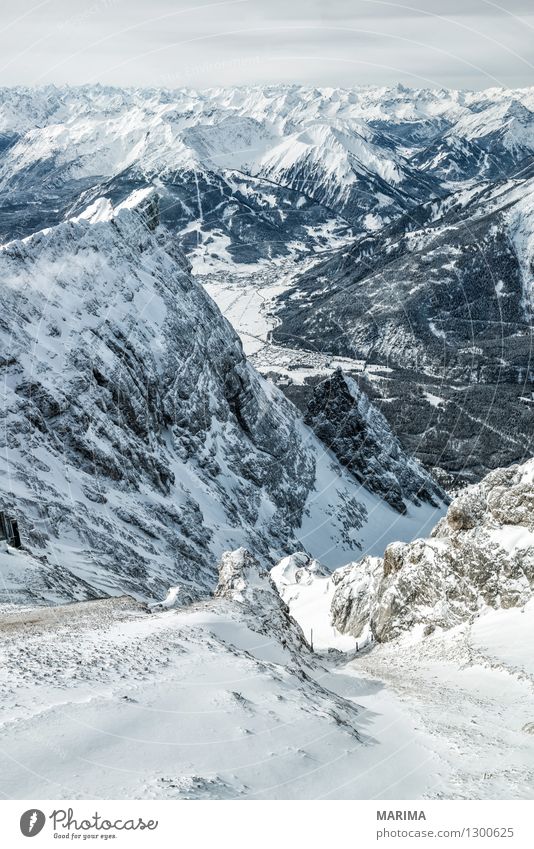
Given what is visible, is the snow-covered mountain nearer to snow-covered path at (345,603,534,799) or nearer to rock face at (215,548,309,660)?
rock face at (215,548,309,660)

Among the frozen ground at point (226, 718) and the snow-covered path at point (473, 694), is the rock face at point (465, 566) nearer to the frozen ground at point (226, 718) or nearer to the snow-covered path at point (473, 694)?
the snow-covered path at point (473, 694)

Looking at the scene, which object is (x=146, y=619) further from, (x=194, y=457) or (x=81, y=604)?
(x=194, y=457)

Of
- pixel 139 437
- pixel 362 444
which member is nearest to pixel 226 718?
pixel 139 437

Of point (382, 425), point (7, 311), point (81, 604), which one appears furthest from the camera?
point (382, 425)

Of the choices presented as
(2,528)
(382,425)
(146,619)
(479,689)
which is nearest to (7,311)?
(2,528)
